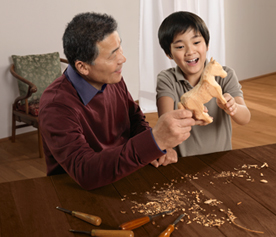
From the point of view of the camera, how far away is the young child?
1.94 metres

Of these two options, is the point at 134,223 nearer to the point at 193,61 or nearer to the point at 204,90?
the point at 204,90

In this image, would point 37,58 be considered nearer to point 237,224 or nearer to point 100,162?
point 100,162

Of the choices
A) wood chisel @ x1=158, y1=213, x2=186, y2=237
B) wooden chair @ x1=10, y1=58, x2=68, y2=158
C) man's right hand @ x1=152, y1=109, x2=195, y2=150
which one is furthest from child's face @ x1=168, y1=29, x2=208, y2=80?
wooden chair @ x1=10, y1=58, x2=68, y2=158

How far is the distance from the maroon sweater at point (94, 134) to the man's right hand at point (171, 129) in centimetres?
3

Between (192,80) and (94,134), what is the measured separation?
687 mm

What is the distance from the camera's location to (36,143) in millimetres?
4094

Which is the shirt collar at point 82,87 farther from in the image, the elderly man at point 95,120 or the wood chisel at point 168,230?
the wood chisel at point 168,230

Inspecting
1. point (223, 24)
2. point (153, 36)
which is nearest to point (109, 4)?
point (153, 36)


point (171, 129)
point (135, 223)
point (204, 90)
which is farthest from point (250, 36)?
point (135, 223)

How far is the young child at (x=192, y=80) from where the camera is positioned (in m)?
1.94

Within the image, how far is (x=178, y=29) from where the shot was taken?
76.7 inches

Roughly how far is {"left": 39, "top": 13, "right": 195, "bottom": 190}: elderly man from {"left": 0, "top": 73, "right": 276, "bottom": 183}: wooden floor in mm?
1720

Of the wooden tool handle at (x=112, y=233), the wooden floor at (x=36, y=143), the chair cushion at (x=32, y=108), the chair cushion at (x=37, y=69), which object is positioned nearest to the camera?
the wooden tool handle at (x=112, y=233)

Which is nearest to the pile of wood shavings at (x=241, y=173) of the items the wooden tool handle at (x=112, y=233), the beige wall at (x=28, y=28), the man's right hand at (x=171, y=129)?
the man's right hand at (x=171, y=129)
